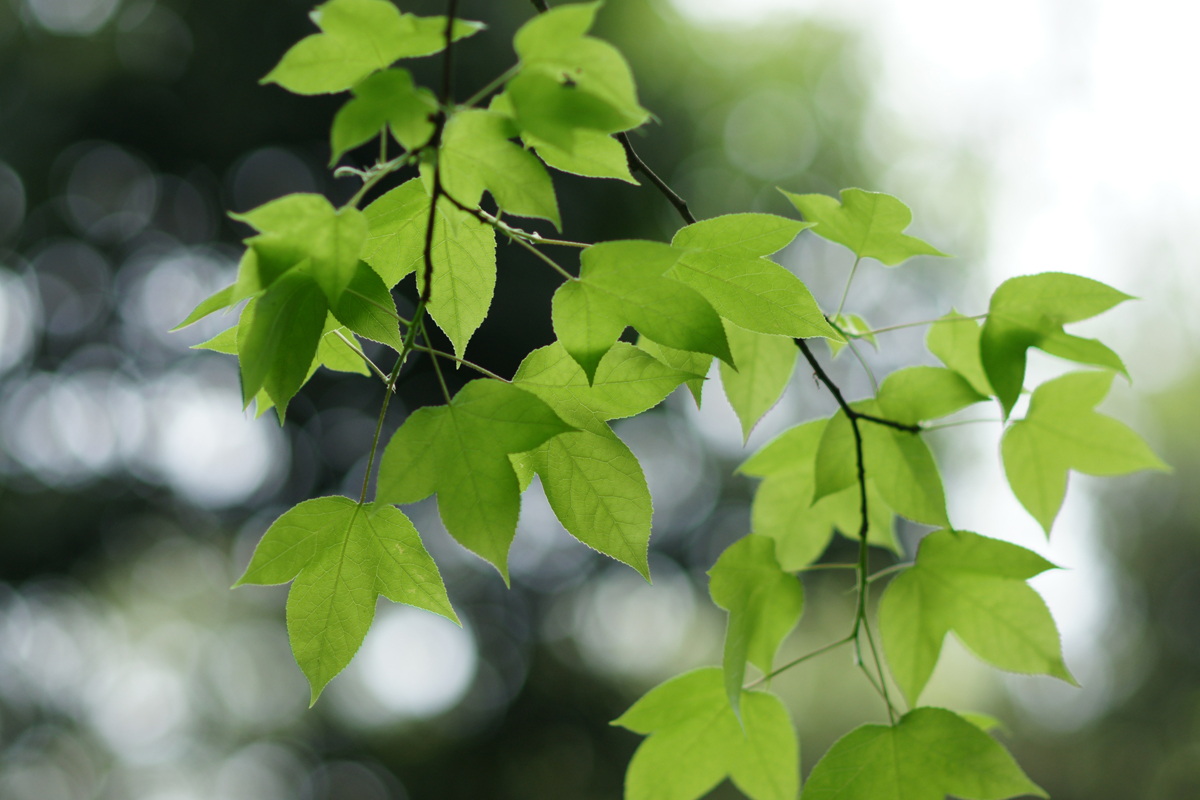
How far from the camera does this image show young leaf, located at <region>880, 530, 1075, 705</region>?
1.91ft

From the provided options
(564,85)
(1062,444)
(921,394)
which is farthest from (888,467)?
(564,85)

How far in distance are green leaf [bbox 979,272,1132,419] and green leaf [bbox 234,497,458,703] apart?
44cm

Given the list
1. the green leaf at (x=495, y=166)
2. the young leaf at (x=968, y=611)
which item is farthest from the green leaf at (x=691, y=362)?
the young leaf at (x=968, y=611)

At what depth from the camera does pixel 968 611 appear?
0.60m

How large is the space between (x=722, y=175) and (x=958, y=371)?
5.14 meters

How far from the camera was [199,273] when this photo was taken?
4594 millimetres

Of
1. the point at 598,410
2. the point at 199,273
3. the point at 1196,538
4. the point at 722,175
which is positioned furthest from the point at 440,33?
the point at 1196,538

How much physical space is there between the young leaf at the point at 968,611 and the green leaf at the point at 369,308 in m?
0.44

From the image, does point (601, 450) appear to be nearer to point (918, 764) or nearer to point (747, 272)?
point (747, 272)

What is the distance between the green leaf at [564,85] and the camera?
34cm

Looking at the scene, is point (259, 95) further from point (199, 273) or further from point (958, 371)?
point (958, 371)

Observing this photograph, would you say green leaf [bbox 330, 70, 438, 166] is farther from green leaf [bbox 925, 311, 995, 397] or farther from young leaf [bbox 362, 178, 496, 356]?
green leaf [bbox 925, 311, 995, 397]

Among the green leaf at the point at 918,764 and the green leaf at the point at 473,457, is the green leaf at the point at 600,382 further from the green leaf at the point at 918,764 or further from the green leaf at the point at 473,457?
the green leaf at the point at 918,764

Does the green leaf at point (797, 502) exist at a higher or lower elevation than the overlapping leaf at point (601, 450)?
lower
